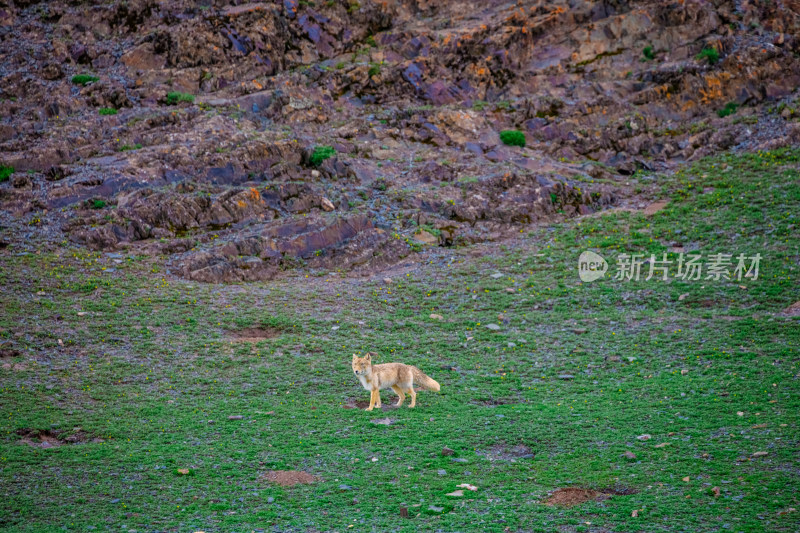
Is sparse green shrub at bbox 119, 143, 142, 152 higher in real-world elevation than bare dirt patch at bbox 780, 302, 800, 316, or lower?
higher

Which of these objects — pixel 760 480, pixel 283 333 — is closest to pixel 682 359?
pixel 760 480

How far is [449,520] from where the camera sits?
32.1 ft

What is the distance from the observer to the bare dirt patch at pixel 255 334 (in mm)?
20828

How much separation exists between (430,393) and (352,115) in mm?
27495

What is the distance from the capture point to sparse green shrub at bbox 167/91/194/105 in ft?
125

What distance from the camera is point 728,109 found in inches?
1537

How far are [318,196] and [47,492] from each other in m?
21.7

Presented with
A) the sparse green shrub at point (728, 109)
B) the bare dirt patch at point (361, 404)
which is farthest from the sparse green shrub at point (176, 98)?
the sparse green shrub at point (728, 109)

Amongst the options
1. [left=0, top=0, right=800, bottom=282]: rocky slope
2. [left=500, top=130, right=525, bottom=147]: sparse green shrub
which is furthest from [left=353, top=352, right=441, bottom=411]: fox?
[left=500, top=130, right=525, bottom=147]: sparse green shrub

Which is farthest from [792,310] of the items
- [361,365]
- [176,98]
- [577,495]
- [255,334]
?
[176,98]

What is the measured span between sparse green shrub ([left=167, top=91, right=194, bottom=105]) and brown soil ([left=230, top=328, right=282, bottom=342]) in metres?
22.4

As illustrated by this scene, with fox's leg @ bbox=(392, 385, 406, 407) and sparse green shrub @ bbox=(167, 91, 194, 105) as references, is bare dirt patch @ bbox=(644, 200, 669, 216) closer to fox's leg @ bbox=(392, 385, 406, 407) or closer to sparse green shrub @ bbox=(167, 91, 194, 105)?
fox's leg @ bbox=(392, 385, 406, 407)

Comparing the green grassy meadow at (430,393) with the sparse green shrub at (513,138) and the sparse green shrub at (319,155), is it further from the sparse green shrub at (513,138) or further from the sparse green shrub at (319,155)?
the sparse green shrub at (513,138)

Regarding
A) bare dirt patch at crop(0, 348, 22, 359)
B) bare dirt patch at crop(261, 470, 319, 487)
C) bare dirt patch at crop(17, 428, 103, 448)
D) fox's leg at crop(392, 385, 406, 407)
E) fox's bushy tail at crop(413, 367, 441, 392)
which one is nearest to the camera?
bare dirt patch at crop(261, 470, 319, 487)
